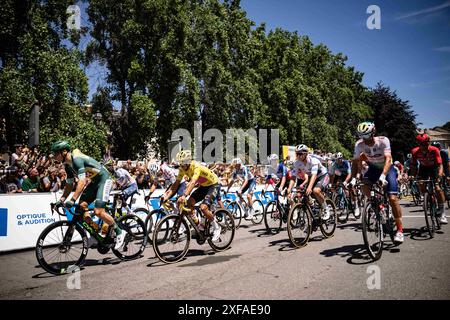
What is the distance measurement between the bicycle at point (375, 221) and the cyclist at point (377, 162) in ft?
0.42

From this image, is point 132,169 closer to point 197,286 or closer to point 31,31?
point 31,31

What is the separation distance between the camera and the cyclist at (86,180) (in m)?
5.64

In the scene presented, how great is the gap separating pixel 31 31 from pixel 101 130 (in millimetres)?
6330

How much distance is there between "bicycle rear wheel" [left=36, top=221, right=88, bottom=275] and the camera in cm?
527

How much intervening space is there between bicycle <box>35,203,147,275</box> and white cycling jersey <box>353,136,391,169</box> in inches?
184

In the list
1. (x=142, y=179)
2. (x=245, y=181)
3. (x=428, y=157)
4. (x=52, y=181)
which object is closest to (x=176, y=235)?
(x=245, y=181)

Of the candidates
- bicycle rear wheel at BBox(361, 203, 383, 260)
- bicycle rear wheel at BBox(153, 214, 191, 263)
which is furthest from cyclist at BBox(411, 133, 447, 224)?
bicycle rear wheel at BBox(153, 214, 191, 263)

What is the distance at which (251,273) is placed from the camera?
5109 mm

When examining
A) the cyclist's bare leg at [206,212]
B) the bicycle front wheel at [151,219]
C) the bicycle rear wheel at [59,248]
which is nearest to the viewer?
the bicycle rear wheel at [59,248]

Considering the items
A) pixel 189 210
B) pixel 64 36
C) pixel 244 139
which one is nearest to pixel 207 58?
pixel 244 139

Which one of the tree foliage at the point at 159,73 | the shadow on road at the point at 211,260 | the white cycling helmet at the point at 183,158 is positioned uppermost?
the tree foliage at the point at 159,73

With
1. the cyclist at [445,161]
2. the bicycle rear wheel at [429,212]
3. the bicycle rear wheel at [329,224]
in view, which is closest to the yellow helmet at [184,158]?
the bicycle rear wheel at [329,224]

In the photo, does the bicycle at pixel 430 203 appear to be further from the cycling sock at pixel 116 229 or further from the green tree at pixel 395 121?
the green tree at pixel 395 121

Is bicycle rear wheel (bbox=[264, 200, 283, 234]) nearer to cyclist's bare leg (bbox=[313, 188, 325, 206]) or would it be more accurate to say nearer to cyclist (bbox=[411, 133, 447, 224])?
cyclist's bare leg (bbox=[313, 188, 325, 206])
